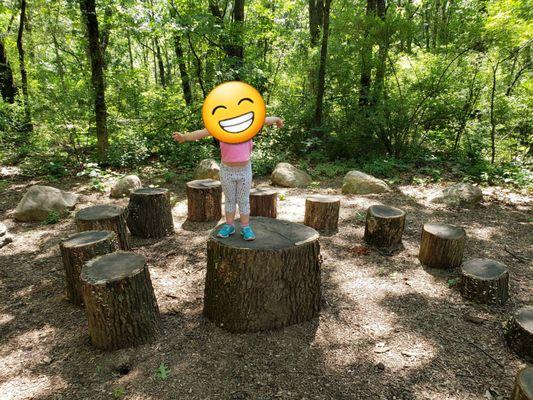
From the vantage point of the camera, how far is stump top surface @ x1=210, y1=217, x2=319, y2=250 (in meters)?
3.04

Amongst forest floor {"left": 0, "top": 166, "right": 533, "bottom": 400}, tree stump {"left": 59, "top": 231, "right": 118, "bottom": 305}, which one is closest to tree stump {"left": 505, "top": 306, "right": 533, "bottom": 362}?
forest floor {"left": 0, "top": 166, "right": 533, "bottom": 400}

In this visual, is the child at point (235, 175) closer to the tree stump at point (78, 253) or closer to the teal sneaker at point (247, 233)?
the teal sneaker at point (247, 233)

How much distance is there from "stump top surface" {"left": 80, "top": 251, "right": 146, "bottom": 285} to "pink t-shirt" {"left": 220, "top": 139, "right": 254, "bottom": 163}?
3.87ft

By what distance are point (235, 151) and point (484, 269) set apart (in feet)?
9.22

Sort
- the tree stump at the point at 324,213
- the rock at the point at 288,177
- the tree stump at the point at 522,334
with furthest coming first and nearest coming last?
1. the rock at the point at 288,177
2. the tree stump at the point at 324,213
3. the tree stump at the point at 522,334

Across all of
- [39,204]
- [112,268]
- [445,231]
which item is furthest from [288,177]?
[112,268]

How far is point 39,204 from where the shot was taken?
5980 millimetres

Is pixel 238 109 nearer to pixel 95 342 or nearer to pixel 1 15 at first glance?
pixel 95 342

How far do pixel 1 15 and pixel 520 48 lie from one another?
15883 mm

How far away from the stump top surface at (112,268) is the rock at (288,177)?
214 inches

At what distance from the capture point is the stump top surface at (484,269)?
347 cm

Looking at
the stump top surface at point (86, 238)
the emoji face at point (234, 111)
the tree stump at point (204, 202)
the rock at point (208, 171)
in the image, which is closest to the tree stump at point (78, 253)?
the stump top surface at point (86, 238)

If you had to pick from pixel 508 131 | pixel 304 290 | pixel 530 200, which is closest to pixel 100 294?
pixel 304 290

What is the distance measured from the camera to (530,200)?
22.7ft
